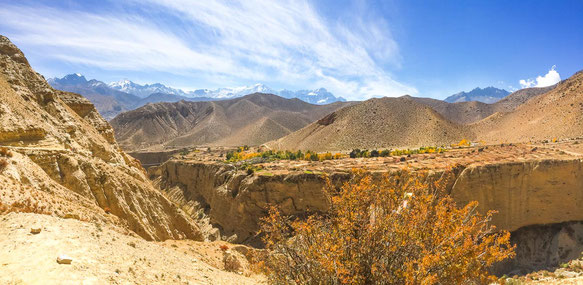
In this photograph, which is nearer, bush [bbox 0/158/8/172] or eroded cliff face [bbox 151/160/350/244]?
bush [bbox 0/158/8/172]

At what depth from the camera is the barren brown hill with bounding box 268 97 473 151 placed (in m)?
81.8

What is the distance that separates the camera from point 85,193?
633 inches

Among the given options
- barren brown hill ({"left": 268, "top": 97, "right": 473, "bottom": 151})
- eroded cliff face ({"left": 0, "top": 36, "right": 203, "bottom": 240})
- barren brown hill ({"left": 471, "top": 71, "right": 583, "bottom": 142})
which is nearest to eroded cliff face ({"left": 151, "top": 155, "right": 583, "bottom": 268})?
eroded cliff face ({"left": 0, "top": 36, "right": 203, "bottom": 240})

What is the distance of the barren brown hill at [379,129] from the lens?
81812 mm

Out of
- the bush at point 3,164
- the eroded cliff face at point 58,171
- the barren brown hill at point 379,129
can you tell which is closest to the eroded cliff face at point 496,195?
the eroded cliff face at point 58,171

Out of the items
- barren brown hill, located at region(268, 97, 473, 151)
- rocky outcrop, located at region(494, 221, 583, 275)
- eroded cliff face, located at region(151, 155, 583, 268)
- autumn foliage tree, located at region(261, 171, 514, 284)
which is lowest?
rocky outcrop, located at region(494, 221, 583, 275)

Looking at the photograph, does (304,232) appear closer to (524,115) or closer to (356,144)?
(356,144)

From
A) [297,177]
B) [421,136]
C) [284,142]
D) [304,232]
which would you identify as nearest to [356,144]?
[421,136]

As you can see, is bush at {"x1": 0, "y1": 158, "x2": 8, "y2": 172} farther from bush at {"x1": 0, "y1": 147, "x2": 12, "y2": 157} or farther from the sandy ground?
the sandy ground

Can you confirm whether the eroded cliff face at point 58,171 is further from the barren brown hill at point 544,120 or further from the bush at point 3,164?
the barren brown hill at point 544,120

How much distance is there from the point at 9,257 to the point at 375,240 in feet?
26.7

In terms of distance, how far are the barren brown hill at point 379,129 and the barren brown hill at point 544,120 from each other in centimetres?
994

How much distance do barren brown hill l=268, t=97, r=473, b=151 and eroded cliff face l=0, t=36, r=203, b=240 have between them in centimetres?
6461

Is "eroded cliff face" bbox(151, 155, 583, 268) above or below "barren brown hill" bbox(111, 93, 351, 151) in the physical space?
below
